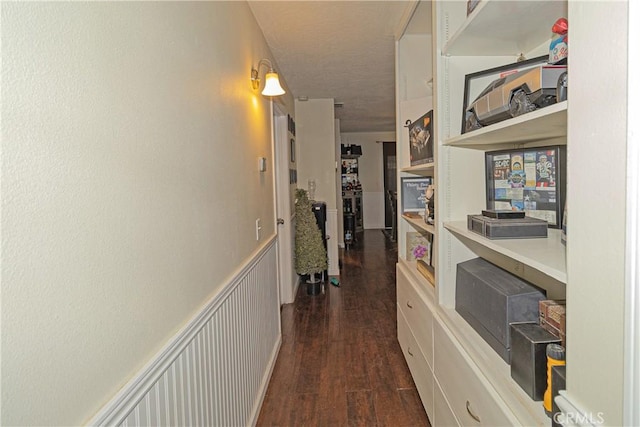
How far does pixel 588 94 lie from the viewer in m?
0.72

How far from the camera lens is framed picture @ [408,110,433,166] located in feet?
6.74

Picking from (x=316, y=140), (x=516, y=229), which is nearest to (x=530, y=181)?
(x=516, y=229)

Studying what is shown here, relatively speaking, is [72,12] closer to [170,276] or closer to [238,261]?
[170,276]

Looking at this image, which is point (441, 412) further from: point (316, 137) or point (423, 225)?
point (316, 137)

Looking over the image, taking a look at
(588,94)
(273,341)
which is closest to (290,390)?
(273,341)

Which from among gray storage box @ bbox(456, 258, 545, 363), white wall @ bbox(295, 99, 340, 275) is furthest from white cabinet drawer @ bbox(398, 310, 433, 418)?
white wall @ bbox(295, 99, 340, 275)

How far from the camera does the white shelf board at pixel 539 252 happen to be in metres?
0.92

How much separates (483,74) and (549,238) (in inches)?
31.6

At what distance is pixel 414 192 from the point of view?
2.75 m

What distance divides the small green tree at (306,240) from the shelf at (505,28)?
276cm

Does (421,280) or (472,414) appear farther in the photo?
(421,280)

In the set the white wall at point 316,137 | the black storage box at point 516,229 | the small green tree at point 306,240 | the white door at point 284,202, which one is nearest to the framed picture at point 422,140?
the black storage box at point 516,229

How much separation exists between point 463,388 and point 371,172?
8078 mm

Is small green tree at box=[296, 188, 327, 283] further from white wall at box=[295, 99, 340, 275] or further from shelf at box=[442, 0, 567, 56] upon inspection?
shelf at box=[442, 0, 567, 56]
